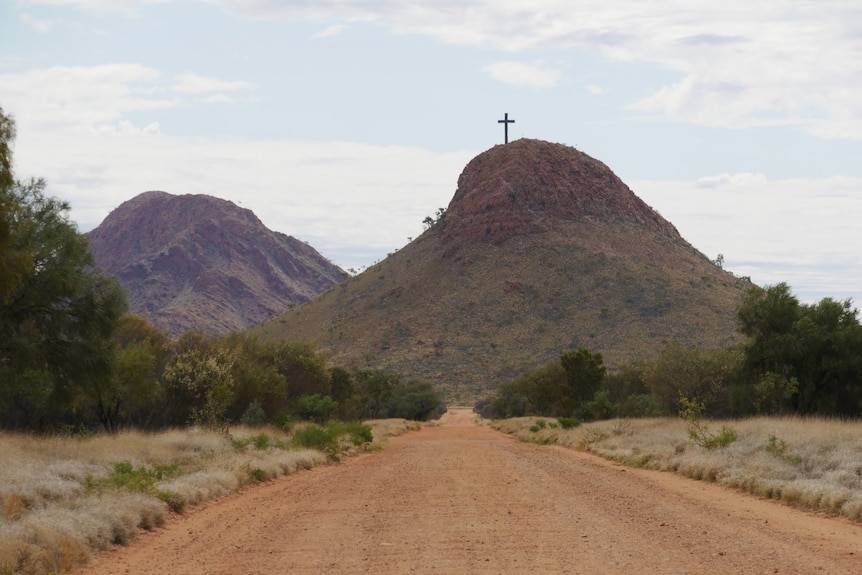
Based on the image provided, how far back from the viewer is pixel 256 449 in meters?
25.5

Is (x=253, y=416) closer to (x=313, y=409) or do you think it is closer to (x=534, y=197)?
(x=313, y=409)

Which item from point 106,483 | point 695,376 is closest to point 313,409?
point 695,376

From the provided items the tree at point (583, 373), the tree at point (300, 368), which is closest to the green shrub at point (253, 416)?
the tree at point (300, 368)

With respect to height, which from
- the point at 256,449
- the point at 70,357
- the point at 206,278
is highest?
the point at 206,278

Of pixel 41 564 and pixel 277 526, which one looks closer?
pixel 41 564

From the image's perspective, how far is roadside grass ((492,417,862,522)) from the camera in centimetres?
1559

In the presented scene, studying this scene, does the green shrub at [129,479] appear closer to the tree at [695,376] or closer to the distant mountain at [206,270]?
the tree at [695,376]

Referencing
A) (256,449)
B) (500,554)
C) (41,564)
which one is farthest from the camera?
(256,449)

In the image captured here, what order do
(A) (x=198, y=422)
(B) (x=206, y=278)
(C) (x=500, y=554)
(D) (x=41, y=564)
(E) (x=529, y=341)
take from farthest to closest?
(B) (x=206, y=278), (E) (x=529, y=341), (A) (x=198, y=422), (C) (x=500, y=554), (D) (x=41, y=564)

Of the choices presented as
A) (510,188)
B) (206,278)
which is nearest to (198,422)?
(510,188)

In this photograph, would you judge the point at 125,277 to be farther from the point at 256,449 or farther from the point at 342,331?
the point at 256,449

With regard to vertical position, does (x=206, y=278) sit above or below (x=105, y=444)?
above

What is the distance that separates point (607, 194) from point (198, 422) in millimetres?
101156

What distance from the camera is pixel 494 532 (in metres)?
12.5
